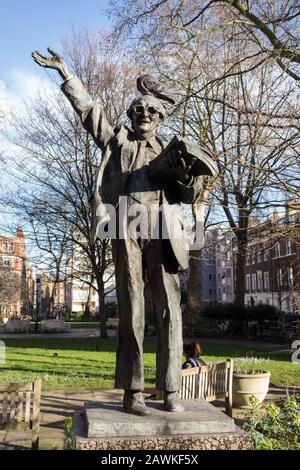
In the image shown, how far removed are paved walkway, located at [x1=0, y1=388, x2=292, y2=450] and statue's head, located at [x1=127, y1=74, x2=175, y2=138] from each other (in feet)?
11.8

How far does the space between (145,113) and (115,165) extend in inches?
19.5

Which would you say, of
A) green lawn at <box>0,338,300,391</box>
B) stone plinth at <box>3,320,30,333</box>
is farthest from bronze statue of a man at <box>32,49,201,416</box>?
stone plinth at <box>3,320,30,333</box>

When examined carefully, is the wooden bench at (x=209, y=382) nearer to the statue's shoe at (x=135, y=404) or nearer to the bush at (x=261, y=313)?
the statue's shoe at (x=135, y=404)

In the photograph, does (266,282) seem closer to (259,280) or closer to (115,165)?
(259,280)

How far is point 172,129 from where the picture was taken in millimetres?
19938

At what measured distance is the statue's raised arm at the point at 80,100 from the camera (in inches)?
157

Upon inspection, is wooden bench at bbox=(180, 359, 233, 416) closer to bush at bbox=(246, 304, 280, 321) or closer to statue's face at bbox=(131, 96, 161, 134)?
statue's face at bbox=(131, 96, 161, 134)

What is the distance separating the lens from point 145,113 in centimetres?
407

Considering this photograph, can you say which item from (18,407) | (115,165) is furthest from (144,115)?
(18,407)

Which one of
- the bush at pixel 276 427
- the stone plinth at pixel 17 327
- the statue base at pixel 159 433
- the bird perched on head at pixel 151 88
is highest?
the bird perched on head at pixel 151 88

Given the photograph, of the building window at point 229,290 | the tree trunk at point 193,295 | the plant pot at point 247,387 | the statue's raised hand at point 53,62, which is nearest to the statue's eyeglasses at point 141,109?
the statue's raised hand at point 53,62

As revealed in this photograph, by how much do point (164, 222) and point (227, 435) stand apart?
1582 millimetres

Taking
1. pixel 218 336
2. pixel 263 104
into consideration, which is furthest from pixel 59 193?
pixel 263 104
